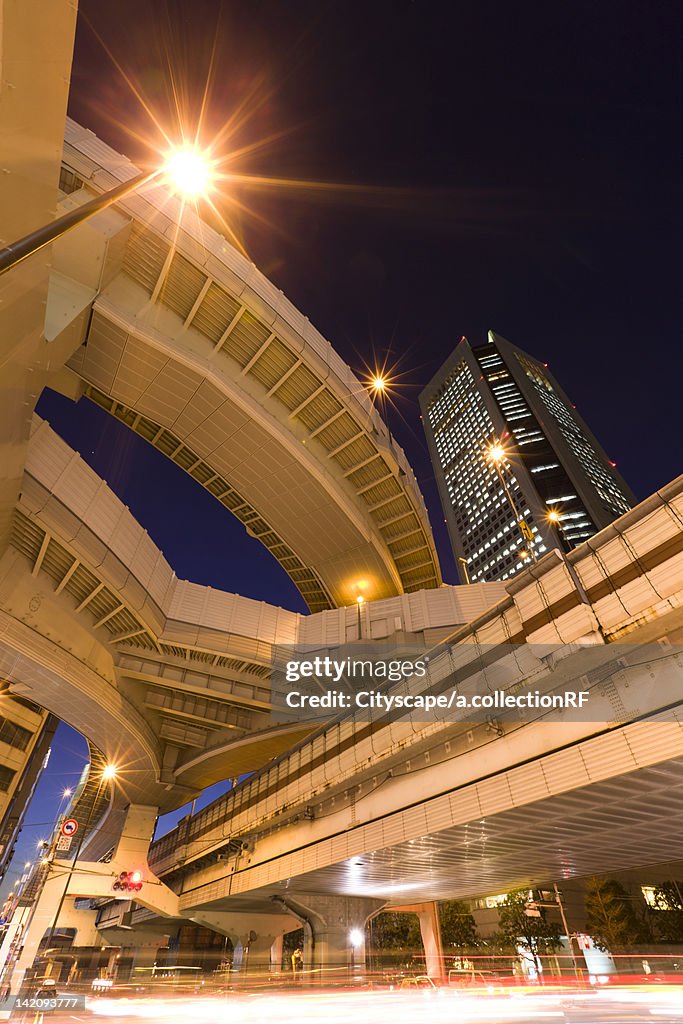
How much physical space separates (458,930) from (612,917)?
1391 cm

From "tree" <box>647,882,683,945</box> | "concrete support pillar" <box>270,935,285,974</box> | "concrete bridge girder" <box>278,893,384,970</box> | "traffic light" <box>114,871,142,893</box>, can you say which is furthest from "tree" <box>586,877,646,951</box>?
"traffic light" <box>114,871,142,893</box>

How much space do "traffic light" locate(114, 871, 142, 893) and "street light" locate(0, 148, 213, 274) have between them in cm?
3685

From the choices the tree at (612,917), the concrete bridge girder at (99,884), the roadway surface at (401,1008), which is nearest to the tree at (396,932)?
the tree at (612,917)

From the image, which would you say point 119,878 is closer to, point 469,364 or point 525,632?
point 525,632

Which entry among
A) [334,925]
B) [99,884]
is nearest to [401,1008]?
[334,925]

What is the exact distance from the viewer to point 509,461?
126 metres

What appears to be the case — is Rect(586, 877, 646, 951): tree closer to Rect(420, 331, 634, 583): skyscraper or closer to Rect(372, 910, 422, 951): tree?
Rect(372, 910, 422, 951): tree

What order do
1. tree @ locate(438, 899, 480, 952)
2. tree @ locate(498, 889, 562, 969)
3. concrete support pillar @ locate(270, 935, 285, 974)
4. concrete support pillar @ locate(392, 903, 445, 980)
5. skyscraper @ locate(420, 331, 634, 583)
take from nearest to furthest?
1. concrete support pillar @ locate(392, 903, 445, 980)
2. tree @ locate(498, 889, 562, 969)
3. concrete support pillar @ locate(270, 935, 285, 974)
4. tree @ locate(438, 899, 480, 952)
5. skyscraper @ locate(420, 331, 634, 583)

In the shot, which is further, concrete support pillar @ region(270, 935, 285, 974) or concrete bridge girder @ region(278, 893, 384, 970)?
concrete support pillar @ region(270, 935, 285, 974)

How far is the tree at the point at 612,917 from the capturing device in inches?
1259

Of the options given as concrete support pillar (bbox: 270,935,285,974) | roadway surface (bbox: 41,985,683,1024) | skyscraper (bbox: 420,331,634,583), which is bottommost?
roadway surface (bbox: 41,985,683,1024)

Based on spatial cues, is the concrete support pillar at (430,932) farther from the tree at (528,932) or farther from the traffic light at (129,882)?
the traffic light at (129,882)

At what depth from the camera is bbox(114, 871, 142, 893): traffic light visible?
31703 millimetres

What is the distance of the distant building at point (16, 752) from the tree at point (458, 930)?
44.6 meters
